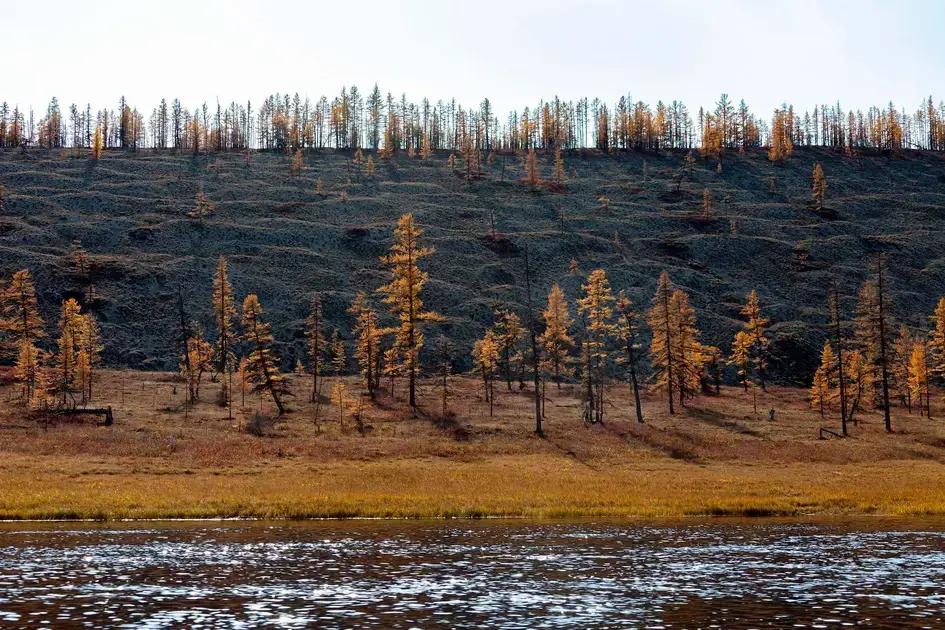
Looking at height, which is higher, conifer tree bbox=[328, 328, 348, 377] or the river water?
conifer tree bbox=[328, 328, 348, 377]

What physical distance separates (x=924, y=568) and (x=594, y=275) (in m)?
59.8

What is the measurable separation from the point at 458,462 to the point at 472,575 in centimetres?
3413

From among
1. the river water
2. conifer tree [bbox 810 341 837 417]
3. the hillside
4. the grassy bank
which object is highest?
the hillside

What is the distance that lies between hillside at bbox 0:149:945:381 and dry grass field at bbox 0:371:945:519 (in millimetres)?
36946

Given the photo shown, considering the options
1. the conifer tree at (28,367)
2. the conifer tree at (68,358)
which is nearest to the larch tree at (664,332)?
the conifer tree at (68,358)

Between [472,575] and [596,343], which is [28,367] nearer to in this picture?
[596,343]

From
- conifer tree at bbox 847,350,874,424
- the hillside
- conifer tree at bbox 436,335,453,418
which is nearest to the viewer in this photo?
conifer tree at bbox 436,335,453,418

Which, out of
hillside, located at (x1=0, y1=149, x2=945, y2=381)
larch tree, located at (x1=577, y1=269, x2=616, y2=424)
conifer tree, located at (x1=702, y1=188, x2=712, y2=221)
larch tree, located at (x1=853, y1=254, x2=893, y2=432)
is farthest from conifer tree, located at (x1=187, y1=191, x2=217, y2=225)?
larch tree, located at (x1=853, y1=254, x2=893, y2=432)

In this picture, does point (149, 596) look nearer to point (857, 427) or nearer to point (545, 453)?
point (545, 453)

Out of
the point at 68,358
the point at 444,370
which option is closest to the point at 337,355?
the point at 444,370

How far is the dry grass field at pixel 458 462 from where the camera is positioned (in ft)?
132

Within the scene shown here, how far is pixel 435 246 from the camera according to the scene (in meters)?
156

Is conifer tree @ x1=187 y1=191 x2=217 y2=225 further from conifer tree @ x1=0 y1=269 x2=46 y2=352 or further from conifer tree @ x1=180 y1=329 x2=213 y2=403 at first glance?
conifer tree @ x1=180 y1=329 x2=213 y2=403

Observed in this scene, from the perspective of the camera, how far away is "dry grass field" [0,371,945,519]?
40188mm
